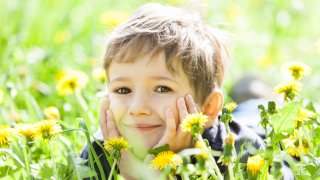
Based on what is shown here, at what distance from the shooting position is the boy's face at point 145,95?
2.20 metres

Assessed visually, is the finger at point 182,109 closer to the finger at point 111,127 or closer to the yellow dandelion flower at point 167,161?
the finger at point 111,127

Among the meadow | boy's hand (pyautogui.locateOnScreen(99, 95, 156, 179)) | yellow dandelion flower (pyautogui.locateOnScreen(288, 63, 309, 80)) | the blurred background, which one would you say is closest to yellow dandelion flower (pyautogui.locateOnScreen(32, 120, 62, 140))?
the meadow

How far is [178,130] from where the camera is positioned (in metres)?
2.23

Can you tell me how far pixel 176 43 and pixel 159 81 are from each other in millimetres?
175

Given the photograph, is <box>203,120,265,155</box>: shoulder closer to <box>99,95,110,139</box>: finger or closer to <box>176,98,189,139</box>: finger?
<box>176,98,189,139</box>: finger

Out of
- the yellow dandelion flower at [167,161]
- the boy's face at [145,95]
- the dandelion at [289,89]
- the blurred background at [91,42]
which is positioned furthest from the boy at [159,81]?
the blurred background at [91,42]

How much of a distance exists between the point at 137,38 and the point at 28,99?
2.40 ft

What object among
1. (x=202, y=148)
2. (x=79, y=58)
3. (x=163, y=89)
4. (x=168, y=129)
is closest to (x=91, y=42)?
(x=79, y=58)

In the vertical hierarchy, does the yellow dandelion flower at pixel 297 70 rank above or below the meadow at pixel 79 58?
above

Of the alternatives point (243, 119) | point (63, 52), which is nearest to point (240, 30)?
point (63, 52)

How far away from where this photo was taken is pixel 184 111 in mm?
2209

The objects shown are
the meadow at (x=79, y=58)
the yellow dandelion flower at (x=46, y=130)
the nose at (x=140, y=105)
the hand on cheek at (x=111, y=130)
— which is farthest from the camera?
the meadow at (x=79, y=58)

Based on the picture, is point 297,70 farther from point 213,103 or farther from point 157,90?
point 157,90

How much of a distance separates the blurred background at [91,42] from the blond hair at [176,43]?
38 centimetres
